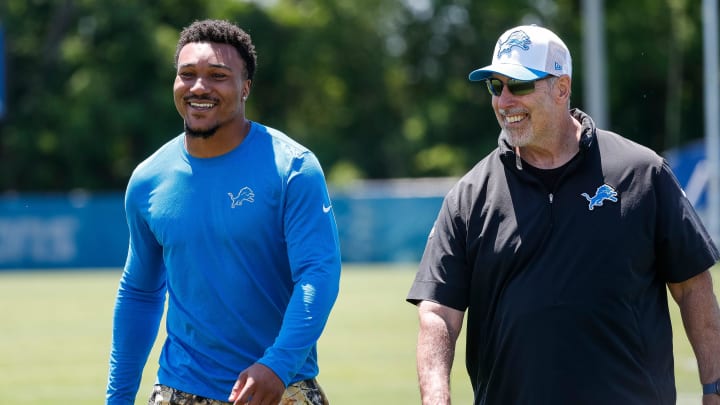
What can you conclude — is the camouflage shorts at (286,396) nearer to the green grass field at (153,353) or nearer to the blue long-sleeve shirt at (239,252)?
the blue long-sleeve shirt at (239,252)

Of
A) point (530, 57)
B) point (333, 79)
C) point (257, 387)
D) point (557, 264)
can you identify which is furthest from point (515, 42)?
point (333, 79)

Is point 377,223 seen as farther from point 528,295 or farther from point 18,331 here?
point 528,295

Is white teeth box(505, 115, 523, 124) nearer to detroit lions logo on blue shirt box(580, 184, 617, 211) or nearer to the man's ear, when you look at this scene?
the man's ear

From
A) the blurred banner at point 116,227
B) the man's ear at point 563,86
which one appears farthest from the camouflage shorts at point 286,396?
the blurred banner at point 116,227

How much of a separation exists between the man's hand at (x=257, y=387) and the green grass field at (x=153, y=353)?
Result: 654 cm

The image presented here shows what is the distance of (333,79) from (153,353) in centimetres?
4348

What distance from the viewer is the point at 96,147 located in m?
46.3

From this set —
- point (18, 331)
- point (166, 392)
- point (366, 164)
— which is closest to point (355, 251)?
point (18, 331)

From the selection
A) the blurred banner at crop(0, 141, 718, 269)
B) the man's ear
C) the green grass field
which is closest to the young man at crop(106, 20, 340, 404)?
the man's ear

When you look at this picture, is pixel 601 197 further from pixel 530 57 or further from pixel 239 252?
pixel 239 252

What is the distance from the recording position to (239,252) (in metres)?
4.56

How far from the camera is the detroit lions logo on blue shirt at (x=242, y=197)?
4.57 meters

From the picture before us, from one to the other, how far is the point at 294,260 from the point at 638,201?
1224 millimetres

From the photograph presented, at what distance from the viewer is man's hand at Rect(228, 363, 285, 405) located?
4.24 meters
